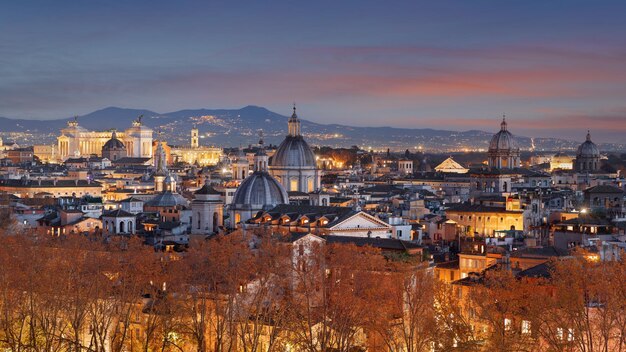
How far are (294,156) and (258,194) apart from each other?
24.8 meters

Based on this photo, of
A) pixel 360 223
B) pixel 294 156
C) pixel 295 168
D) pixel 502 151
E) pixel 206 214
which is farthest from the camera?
pixel 502 151

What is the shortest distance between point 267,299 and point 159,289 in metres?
5.62

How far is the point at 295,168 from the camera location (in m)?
105

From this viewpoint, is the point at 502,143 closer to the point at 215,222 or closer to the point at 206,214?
the point at 215,222

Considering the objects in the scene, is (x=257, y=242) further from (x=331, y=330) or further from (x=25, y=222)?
(x=25, y=222)

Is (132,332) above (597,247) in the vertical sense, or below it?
below

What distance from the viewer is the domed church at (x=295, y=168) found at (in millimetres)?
105438

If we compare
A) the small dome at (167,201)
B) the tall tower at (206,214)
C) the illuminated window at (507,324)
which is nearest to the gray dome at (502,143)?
the small dome at (167,201)

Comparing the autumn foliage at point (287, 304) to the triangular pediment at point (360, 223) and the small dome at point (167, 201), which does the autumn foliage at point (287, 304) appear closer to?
the triangular pediment at point (360, 223)

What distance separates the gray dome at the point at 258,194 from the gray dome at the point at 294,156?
74.6 ft

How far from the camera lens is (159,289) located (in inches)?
2079

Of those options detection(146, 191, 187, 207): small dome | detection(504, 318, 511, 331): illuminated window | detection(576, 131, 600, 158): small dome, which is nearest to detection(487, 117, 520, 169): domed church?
detection(576, 131, 600, 158): small dome

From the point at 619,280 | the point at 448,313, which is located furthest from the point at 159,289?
the point at 619,280

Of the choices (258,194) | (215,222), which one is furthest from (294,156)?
Answer: (215,222)
